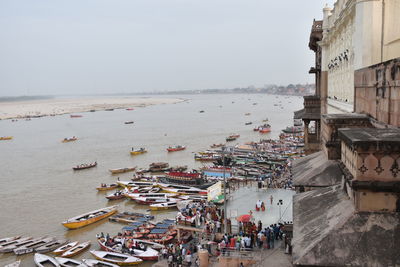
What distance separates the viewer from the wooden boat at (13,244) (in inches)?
898

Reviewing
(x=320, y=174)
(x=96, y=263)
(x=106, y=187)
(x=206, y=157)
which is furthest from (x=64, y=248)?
(x=206, y=157)

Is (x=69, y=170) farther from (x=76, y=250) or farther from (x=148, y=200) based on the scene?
(x=76, y=250)

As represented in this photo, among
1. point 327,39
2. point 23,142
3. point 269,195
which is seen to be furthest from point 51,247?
point 23,142

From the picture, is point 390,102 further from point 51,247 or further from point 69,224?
point 69,224

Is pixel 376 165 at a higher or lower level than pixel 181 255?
higher

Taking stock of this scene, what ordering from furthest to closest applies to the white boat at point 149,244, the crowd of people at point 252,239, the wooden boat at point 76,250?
1. the wooden boat at point 76,250
2. the white boat at point 149,244
3. the crowd of people at point 252,239

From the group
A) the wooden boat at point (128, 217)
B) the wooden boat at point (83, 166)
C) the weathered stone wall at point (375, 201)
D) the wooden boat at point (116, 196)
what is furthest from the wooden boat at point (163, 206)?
the weathered stone wall at point (375, 201)

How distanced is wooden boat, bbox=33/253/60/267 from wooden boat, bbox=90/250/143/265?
200cm

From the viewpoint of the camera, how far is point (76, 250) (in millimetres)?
22281

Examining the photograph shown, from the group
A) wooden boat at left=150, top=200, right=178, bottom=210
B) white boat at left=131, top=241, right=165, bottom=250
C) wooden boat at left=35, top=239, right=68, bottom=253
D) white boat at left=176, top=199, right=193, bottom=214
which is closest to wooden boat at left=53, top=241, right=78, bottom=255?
wooden boat at left=35, top=239, right=68, bottom=253

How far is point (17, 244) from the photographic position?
23.2 metres

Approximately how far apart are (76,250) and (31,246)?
2.81 m

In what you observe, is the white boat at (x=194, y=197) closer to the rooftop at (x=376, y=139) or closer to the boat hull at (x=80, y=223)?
the boat hull at (x=80, y=223)

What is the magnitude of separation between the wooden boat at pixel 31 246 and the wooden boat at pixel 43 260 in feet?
4.33
